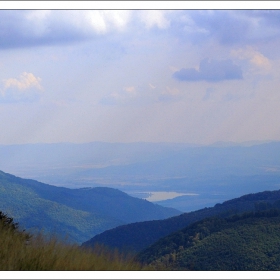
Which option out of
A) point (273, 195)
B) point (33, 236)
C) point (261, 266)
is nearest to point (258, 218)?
point (261, 266)

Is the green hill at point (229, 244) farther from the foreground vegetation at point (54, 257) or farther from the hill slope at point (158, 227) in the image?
the foreground vegetation at point (54, 257)

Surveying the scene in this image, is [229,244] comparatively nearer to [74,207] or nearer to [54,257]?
[54,257]

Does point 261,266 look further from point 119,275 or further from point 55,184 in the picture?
point 55,184

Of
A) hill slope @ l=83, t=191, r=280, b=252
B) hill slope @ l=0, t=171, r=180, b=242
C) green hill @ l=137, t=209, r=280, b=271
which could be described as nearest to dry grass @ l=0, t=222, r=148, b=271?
green hill @ l=137, t=209, r=280, b=271

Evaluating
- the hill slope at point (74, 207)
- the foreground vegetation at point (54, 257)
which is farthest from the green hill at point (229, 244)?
the hill slope at point (74, 207)

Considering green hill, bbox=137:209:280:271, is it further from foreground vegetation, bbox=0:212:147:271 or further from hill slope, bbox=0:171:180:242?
hill slope, bbox=0:171:180:242

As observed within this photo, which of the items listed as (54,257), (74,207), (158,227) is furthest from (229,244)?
(74,207)

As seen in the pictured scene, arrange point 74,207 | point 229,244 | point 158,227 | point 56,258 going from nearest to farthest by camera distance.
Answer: point 56,258, point 229,244, point 158,227, point 74,207
